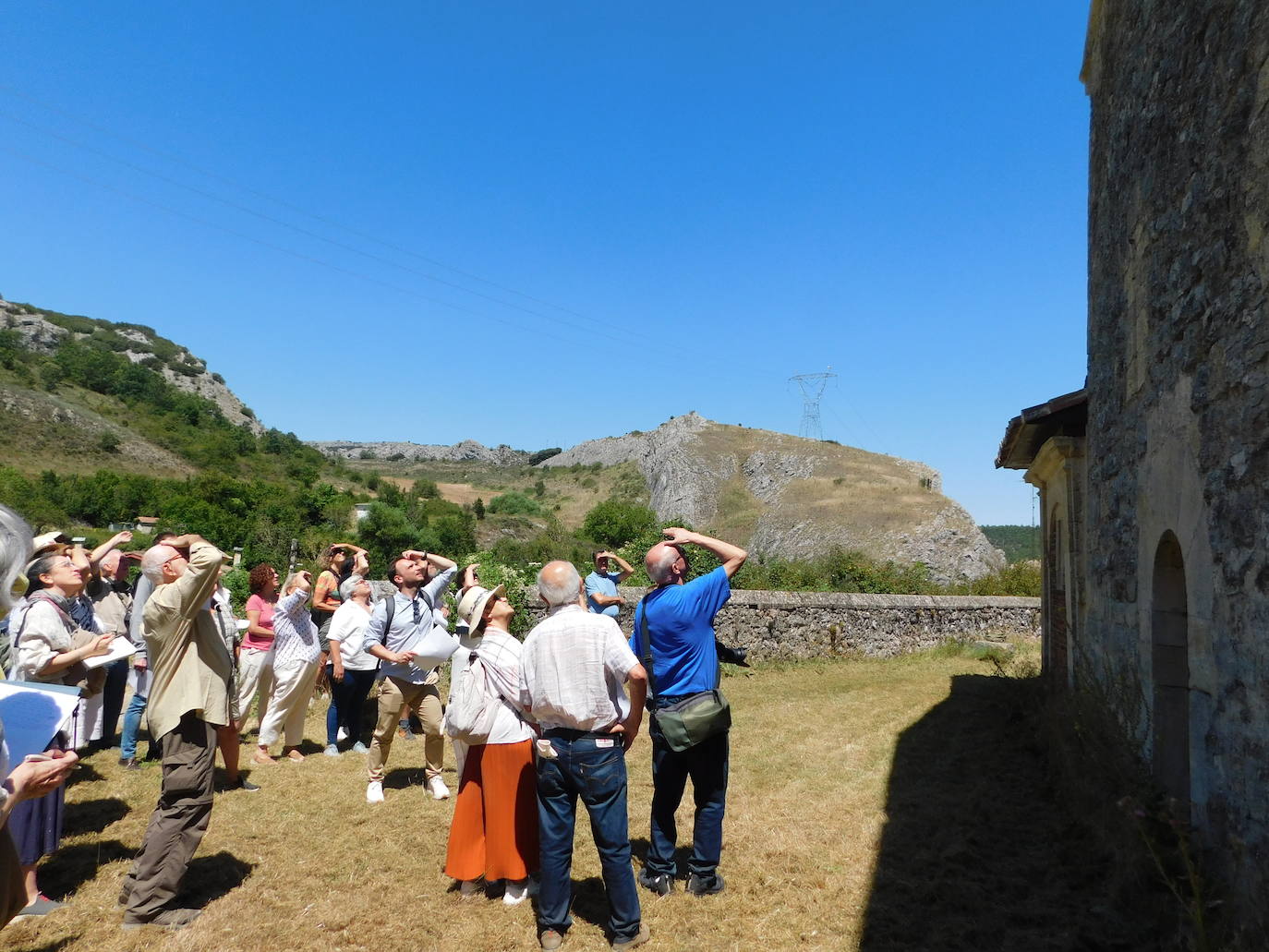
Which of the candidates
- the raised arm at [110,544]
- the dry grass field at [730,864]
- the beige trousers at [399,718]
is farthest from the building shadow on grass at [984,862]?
the raised arm at [110,544]

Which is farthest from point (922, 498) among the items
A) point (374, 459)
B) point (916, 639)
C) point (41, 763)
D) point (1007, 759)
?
point (374, 459)

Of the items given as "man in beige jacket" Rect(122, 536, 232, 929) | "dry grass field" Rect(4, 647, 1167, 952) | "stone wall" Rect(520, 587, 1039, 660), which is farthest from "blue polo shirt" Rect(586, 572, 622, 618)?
"man in beige jacket" Rect(122, 536, 232, 929)

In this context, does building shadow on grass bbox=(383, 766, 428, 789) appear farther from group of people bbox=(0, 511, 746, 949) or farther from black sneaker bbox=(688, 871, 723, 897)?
black sneaker bbox=(688, 871, 723, 897)

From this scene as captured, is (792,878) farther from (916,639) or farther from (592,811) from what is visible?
(916,639)

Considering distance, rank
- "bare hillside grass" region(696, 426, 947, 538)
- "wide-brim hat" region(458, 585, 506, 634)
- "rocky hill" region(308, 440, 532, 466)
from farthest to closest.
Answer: "rocky hill" region(308, 440, 532, 466), "bare hillside grass" region(696, 426, 947, 538), "wide-brim hat" region(458, 585, 506, 634)

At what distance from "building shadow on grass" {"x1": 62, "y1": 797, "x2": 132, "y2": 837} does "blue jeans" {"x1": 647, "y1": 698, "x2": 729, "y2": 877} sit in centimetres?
376

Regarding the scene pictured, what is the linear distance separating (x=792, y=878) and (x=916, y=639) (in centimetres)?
1042

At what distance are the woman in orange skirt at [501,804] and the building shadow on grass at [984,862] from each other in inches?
70.8

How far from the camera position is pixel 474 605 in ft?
15.5

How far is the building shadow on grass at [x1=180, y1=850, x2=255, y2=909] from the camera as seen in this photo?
168 inches

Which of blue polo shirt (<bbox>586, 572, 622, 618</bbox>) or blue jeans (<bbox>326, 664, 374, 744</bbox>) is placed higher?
blue polo shirt (<bbox>586, 572, 622, 618</bbox>)

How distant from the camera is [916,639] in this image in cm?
1418

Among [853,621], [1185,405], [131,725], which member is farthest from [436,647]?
[853,621]

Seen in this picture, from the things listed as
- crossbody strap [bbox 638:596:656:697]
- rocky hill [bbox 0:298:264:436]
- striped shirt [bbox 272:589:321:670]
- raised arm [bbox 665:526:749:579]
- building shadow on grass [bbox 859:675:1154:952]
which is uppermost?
rocky hill [bbox 0:298:264:436]
